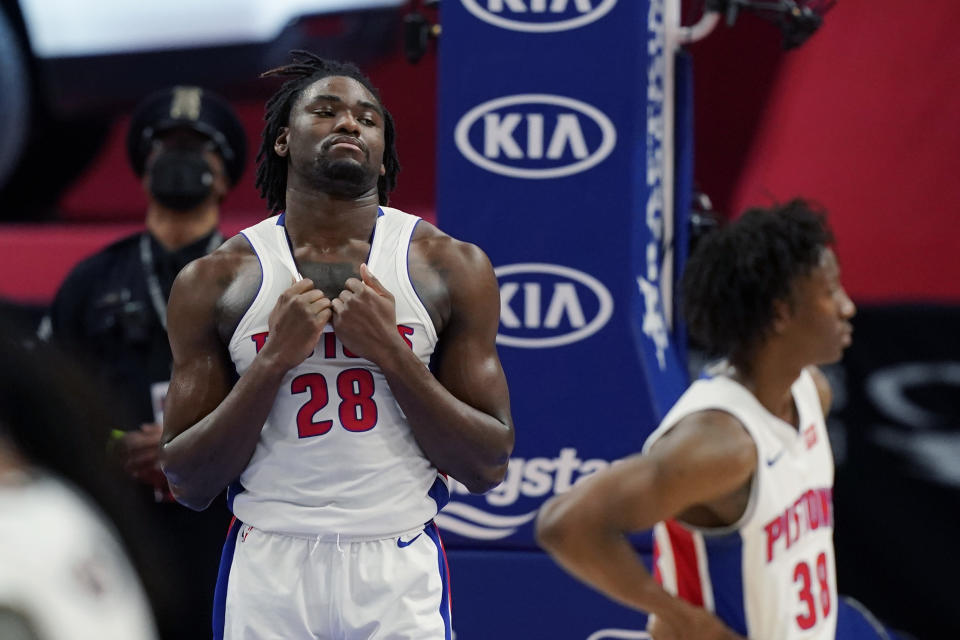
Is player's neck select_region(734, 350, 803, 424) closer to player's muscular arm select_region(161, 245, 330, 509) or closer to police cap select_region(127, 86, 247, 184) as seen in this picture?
player's muscular arm select_region(161, 245, 330, 509)

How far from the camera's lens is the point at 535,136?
373cm

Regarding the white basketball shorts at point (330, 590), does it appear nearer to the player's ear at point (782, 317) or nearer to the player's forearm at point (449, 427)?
the player's forearm at point (449, 427)

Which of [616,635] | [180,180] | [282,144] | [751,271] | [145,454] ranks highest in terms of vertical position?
[282,144]

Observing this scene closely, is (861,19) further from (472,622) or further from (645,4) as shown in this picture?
(472,622)

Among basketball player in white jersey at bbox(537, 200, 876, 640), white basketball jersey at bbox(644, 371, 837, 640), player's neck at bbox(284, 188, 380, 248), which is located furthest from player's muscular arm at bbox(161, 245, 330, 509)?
white basketball jersey at bbox(644, 371, 837, 640)

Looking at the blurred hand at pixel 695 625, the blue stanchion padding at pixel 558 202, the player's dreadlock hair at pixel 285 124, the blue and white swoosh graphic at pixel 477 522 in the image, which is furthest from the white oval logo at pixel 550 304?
the blurred hand at pixel 695 625

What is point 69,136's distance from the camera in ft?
21.1

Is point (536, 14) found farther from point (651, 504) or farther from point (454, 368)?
point (651, 504)

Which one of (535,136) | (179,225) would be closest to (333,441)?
(535,136)

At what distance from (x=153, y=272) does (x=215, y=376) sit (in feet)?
4.74

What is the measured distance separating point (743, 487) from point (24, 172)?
482 cm

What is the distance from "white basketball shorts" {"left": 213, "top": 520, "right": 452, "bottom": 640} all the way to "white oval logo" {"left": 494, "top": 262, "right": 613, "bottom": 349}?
118 centimetres

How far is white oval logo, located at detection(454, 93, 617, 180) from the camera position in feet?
12.2

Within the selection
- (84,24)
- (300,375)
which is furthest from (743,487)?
(84,24)
